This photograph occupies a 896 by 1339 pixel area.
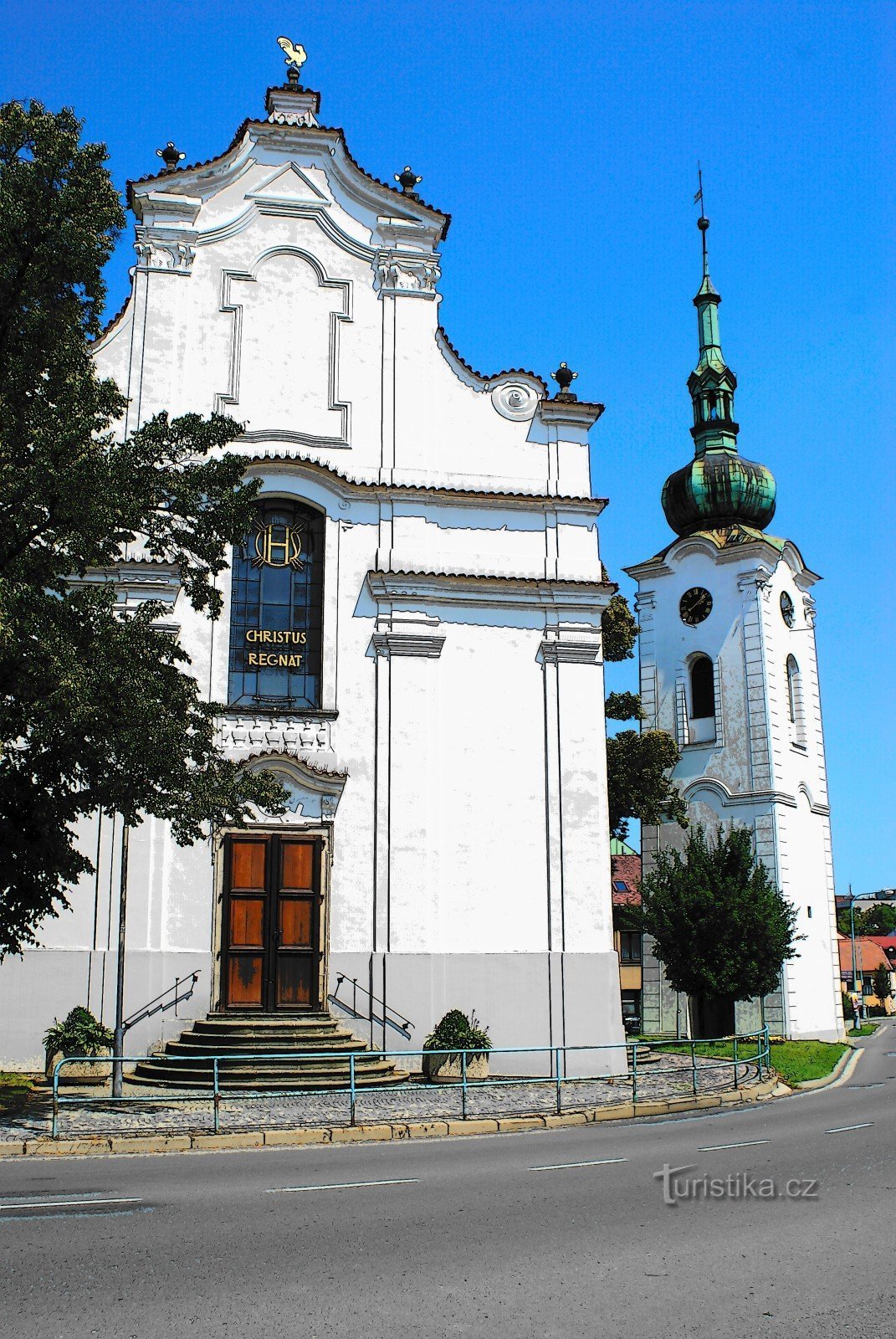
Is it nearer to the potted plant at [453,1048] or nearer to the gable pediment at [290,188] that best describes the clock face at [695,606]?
the gable pediment at [290,188]

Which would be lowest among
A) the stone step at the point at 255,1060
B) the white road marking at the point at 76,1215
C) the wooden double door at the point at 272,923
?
the white road marking at the point at 76,1215

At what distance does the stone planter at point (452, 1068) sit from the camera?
19.3 m

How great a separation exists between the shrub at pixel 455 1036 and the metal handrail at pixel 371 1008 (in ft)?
2.99

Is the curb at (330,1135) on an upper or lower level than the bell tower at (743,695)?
lower

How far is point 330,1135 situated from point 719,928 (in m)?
18.3

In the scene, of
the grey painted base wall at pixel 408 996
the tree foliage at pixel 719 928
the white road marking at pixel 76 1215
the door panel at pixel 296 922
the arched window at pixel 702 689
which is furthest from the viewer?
the arched window at pixel 702 689

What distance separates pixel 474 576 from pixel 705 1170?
13702mm

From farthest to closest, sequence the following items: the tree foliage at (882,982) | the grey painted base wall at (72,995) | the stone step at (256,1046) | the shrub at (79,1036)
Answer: the tree foliage at (882,982) → the grey painted base wall at (72,995) → the stone step at (256,1046) → the shrub at (79,1036)

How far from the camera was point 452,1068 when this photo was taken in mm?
19391

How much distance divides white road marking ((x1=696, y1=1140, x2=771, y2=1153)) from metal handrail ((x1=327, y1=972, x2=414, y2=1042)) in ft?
27.7

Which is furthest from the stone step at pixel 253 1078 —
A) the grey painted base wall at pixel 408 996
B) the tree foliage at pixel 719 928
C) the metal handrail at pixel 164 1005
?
the tree foliage at pixel 719 928

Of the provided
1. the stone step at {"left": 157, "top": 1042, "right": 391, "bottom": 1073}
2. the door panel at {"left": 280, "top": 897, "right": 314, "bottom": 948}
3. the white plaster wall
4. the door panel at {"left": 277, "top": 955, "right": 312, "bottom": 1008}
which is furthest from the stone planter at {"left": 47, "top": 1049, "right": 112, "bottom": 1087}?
the white plaster wall

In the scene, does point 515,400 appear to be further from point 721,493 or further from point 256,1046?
point 721,493

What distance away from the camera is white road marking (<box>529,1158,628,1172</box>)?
11.4 metres
